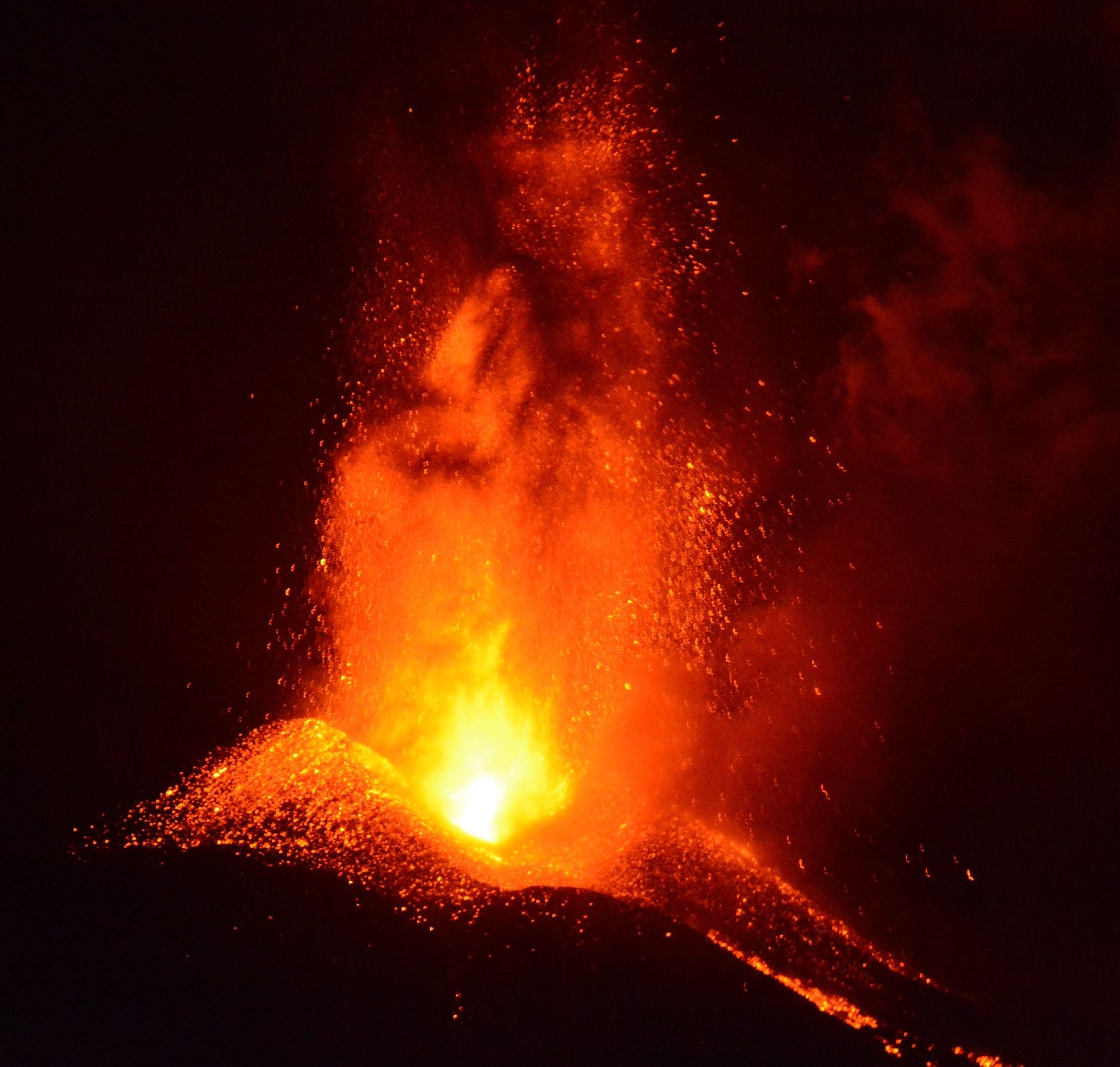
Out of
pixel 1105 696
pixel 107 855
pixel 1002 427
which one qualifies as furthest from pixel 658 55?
pixel 107 855

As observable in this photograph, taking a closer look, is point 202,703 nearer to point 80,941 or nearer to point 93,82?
point 80,941

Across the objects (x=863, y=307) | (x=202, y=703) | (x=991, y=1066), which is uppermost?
(x=863, y=307)

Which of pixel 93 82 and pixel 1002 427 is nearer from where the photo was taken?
pixel 93 82

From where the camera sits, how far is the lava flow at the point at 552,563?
3186 mm

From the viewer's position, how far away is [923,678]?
3383 millimetres

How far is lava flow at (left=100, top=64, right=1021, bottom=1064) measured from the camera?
3186 millimetres

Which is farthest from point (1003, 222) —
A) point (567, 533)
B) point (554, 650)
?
point (554, 650)

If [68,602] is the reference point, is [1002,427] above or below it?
above

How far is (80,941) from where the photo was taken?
2547mm

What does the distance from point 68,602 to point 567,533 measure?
196 centimetres

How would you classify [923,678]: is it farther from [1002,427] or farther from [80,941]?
[80,941]

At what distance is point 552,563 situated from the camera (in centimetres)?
391

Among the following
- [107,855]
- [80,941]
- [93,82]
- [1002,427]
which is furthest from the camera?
[1002,427]

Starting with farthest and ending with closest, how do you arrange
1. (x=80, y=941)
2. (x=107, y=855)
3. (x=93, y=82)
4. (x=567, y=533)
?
(x=567, y=533) → (x=93, y=82) → (x=107, y=855) → (x=80, y=941)
